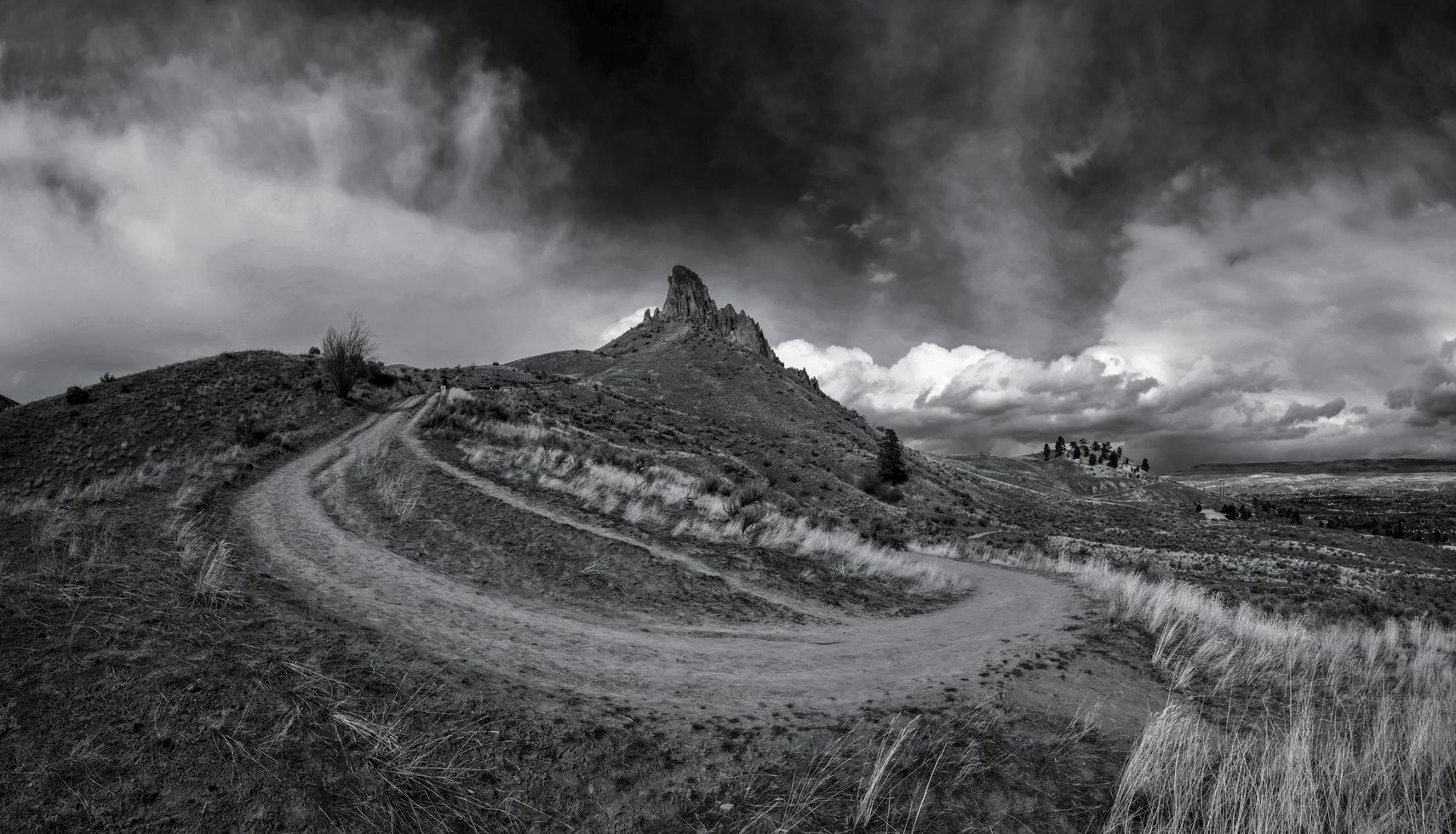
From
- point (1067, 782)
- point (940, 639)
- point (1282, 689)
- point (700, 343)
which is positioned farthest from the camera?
point (700, 343)

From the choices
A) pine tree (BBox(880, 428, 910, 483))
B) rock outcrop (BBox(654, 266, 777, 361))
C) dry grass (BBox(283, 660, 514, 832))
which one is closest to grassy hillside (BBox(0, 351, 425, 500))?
dry grass (BBox(283, 660, 514, 832))

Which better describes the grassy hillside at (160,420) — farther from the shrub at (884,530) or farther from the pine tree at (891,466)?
the pine tree at (891,466)

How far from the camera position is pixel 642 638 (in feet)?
28.5

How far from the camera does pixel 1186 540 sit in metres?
48.0

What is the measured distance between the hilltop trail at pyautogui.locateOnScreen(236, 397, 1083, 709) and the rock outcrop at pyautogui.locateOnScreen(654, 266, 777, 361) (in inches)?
5215

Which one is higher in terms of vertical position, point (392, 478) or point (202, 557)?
point (392, 478)

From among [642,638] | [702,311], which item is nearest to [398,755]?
[642,638]

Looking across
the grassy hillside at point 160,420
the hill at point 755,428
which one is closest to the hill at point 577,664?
the grassy hillside at point 160,420

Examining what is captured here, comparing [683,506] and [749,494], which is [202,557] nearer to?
[683,506]

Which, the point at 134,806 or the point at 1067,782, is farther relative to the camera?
the point at 1067,782

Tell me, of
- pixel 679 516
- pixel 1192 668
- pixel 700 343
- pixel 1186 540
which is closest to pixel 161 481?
pixel 679 516

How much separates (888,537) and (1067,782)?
24637 millimetres

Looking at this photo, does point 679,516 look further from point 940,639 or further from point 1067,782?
point 1067,782

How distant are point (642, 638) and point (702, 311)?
5642 inches
